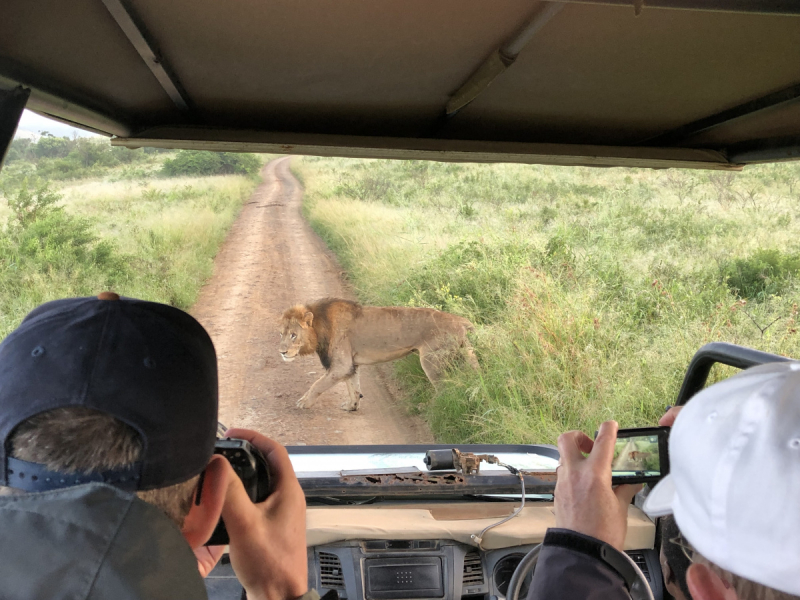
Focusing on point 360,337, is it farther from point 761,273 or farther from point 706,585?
point 706,585

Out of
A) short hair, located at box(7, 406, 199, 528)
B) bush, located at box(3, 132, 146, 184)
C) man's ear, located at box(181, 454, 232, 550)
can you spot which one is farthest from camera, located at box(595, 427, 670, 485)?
bush, located at box(3, 132, 146, 184)

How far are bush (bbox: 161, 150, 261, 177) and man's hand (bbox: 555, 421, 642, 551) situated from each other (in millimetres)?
16800

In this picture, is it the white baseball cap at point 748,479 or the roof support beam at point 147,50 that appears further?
the roof support beam at point 147,50

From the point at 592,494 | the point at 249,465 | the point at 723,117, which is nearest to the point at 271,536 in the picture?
the point at 249,465

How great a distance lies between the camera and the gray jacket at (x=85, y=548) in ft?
1.74

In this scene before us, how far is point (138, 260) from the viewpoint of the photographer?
9680 millimetres

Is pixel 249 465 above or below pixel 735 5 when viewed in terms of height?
below

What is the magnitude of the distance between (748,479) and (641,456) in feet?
1.90

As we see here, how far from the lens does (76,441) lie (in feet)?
2.12

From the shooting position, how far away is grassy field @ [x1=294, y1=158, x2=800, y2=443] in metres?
5.59

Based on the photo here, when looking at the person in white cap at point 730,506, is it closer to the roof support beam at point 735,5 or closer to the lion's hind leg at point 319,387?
the roof support beam at point 735,5

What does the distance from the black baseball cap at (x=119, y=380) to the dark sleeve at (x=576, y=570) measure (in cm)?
43

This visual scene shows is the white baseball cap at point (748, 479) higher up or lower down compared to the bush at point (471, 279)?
lower down

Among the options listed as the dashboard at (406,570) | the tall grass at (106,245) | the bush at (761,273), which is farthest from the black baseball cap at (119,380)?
the bush at (761,273)
